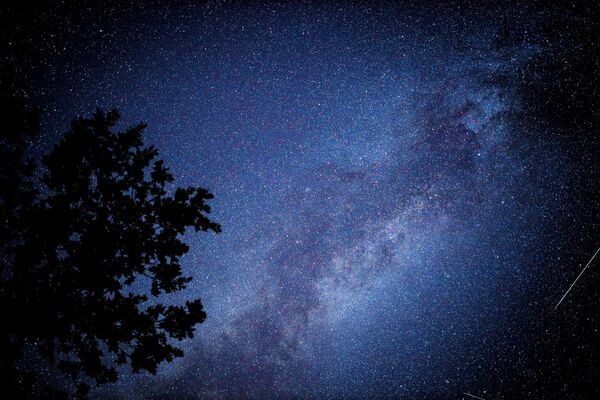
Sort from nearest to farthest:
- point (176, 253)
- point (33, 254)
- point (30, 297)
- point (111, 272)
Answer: point (30, 297) → point (33, 254) → point (111, 272) → point (176, 253)

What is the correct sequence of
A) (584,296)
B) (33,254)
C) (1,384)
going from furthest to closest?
(584,296)
(33,254)
(1,384)

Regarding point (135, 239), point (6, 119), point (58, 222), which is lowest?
point (135, 239)

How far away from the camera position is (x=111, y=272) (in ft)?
12.4

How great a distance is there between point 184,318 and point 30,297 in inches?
68.4

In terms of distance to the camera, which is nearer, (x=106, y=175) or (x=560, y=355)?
(x=106, y=175)

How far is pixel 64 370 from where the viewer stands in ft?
13.0

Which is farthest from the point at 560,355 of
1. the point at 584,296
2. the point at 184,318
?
the point at 184,318

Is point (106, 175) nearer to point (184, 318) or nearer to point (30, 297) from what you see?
point (30, 297)

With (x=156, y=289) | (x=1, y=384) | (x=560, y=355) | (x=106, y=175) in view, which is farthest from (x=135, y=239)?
(x=560, y=355)

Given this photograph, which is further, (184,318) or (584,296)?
(584,296)

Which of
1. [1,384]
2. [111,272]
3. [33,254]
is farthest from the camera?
[111,272]

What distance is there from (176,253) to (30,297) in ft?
5.28

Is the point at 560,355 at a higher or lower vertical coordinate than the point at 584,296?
lower

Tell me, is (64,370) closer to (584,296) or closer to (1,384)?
(1,384)
